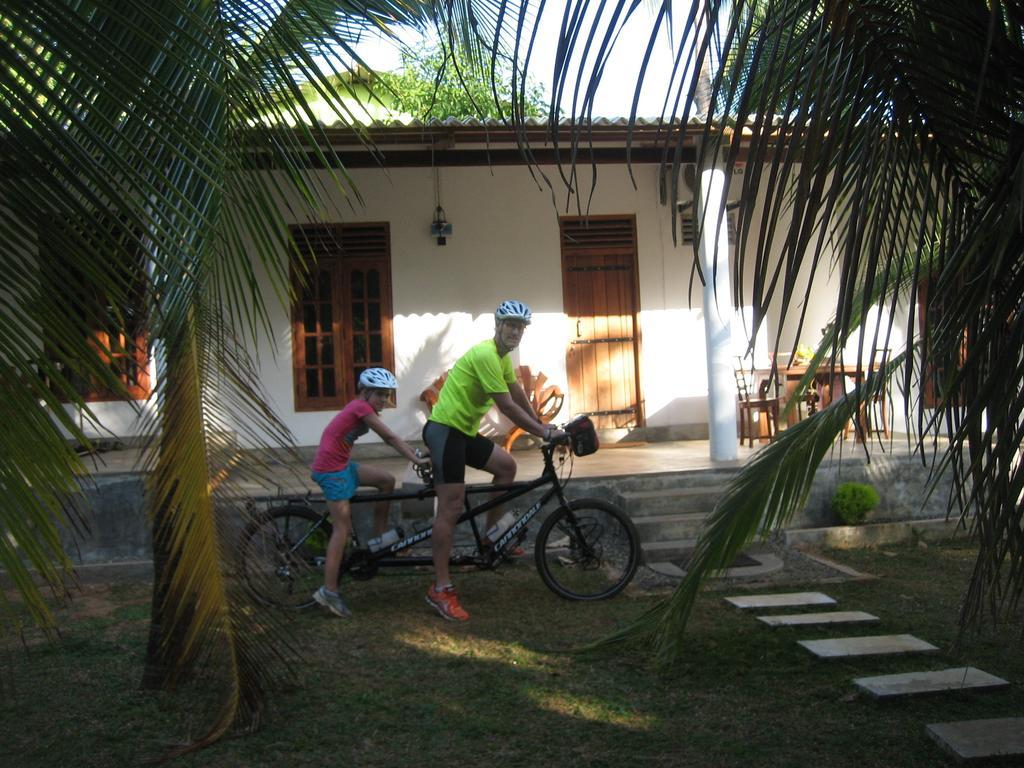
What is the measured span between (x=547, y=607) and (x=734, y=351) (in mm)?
6894

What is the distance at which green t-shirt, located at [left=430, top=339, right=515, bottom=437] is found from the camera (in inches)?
252

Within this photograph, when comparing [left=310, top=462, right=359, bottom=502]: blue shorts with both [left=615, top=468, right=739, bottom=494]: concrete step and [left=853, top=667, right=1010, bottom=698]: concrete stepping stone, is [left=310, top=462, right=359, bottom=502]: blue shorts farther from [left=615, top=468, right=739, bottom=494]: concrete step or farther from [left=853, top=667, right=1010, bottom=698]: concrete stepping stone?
[left=853, top=667, right=1010, bottom=698]: concrete stepping stone

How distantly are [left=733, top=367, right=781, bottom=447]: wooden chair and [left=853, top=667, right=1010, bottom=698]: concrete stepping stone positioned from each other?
600 centimetres

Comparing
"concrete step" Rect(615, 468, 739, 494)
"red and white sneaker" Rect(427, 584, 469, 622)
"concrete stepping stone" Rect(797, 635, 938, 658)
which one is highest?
"concrete step" Rect(615, 468, 739, 494)

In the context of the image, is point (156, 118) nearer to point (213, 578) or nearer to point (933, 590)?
point (213, 578)

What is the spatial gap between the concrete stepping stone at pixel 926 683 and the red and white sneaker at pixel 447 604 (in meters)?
2.49

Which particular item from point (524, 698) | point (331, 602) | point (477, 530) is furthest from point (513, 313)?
point (524, 698)

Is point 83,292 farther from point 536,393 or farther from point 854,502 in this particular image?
point 536,393

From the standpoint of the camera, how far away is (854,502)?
875 cm

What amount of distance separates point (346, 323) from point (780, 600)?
681cm

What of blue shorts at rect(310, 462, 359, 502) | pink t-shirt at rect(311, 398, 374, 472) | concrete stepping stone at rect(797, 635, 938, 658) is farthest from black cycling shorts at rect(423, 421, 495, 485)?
concrete stepping stone at rect(797, 635, 938, 658)

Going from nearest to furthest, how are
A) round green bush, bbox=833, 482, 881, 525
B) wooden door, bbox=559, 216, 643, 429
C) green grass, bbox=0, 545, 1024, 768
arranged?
green grass, bbox=0, 545, 1024, 768 < round green bush, bbox=833, 482, 881, 525 < wooden door, bbox=559, 216, 643, 429

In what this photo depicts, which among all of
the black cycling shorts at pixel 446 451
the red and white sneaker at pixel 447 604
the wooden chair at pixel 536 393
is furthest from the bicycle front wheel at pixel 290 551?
the wooden chair at pixel 536 393

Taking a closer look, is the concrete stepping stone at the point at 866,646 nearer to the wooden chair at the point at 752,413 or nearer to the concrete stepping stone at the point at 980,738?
the concrete stepping stone at the point at 980,738
